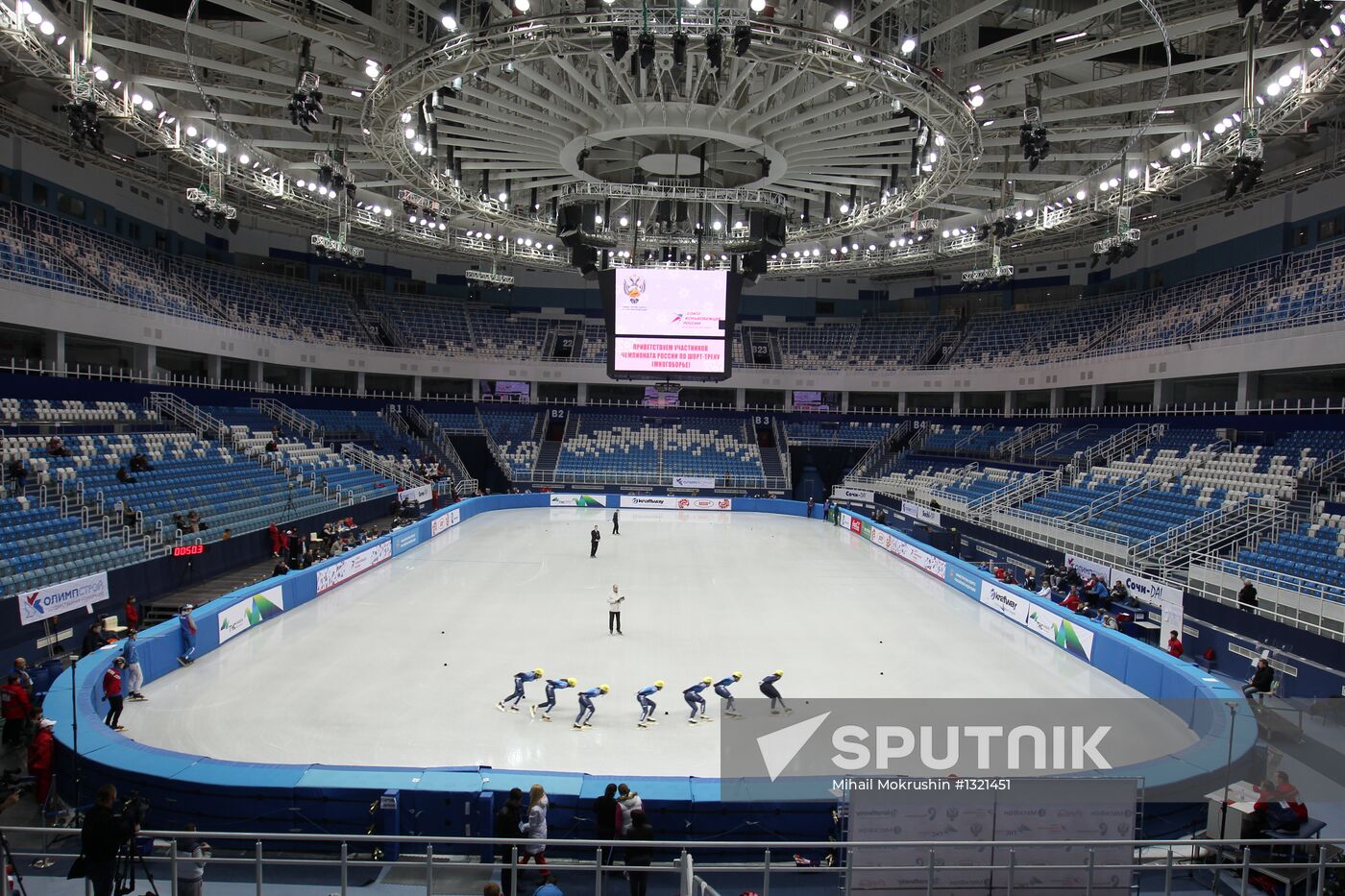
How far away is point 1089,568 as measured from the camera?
2225 centimetres

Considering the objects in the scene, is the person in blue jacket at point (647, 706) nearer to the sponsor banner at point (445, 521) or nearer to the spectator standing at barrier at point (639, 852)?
the spectator standing at barrier at point (639, 852)

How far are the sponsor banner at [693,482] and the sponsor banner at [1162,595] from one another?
28144 millimetres

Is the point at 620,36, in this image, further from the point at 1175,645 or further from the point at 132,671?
the point at 1175,645

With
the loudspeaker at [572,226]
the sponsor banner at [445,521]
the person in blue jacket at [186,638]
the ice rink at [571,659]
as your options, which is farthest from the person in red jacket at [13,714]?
the loudspeaker at [572,226]

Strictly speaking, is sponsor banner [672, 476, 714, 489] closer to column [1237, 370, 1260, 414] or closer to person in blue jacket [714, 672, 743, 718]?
column [1237, 370, 1260, 414]

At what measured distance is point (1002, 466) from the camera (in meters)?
40.0

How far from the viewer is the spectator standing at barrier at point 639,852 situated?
7.82 metres

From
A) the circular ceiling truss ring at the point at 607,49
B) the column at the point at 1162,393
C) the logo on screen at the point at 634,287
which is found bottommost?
the column at the point at 1162,393

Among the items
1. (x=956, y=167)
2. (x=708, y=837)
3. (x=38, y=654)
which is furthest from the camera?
(x=956, y=167)

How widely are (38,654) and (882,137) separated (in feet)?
82.8

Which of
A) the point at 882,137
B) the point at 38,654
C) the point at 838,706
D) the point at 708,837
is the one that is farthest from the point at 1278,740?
the point at 38,654

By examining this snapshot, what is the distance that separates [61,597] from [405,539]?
45.6 feet

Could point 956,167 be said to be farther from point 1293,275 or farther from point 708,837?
point 708,837

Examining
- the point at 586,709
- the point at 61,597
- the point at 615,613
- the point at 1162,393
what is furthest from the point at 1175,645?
the point at 1162,393
